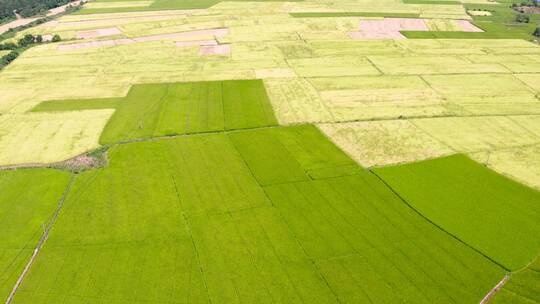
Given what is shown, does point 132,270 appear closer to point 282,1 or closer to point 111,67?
point 111,67

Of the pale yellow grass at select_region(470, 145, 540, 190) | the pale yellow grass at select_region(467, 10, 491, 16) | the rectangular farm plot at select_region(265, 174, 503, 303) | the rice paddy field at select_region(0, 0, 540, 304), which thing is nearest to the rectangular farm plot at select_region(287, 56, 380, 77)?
the rice paddy field at select_region(0, 0, 540, 304)

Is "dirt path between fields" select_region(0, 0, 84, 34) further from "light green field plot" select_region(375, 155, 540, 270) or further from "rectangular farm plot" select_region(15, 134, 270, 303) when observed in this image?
"light green field plot" select_region(375, 155, 540, 270)

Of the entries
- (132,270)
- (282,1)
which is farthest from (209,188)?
(282,1)

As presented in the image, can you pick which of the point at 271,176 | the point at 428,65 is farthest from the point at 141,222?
the point at 428,65

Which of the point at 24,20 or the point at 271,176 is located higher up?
the point at 24,20

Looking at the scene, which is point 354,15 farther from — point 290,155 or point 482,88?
point 290,155
